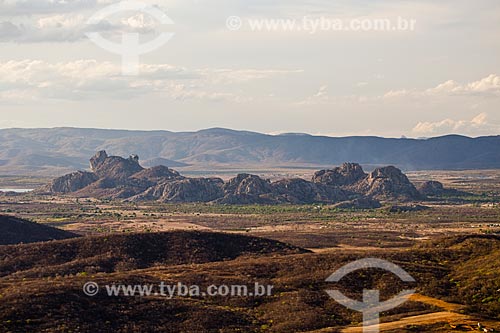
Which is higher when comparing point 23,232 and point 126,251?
point 23,232

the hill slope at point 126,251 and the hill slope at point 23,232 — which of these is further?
the hill slope at point 23,232

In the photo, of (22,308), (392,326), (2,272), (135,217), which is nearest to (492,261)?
(392,326)

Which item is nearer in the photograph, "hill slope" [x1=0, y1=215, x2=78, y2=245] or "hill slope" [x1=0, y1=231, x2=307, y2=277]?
"hill slope" [x1=0, y1=231, x2=307, y2=277]

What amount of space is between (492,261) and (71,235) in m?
66.5

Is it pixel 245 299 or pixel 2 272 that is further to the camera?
pixel 2 272

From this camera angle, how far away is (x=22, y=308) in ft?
194

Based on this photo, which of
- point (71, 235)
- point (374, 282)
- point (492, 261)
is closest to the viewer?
point (374, 282)

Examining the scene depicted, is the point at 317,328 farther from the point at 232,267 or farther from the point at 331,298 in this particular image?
Result: the point at 232,267

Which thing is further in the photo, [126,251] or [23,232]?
[23,232]

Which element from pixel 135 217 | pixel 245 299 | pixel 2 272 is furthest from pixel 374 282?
pixel 135 217

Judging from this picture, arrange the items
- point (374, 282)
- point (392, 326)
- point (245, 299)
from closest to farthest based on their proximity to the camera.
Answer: point (392, 326) < point (245, 299) < point (374, 282)

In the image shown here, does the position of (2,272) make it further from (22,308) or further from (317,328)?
(317,328)

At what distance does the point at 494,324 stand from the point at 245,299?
21286 millimetres

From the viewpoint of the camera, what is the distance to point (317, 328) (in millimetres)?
60344
